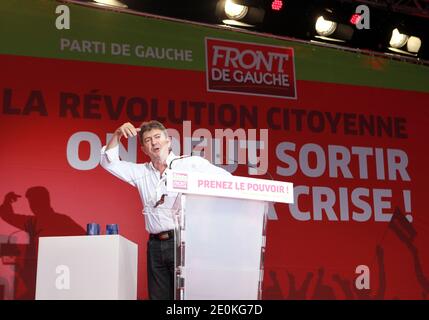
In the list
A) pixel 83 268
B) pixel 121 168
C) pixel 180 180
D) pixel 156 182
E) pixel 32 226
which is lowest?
pixel 83 268

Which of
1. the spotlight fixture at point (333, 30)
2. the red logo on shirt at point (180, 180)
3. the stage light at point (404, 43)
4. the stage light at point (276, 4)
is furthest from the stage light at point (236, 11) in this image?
the red logo on shirt at point (180, 180)

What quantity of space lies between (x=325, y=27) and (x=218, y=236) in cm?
362

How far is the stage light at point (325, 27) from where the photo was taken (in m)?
5.92

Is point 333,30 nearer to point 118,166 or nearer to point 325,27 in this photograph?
point 325,27

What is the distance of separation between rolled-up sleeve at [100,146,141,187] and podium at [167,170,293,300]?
7.05ft

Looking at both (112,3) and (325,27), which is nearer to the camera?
(112,3)

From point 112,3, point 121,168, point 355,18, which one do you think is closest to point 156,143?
point 121,168

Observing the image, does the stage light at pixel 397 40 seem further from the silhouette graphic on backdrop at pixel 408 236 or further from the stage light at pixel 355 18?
the silhouette graphic on backdrop at pixel 408 236

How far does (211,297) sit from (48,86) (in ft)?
9.60

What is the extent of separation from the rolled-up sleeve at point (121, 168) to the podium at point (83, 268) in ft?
6.01

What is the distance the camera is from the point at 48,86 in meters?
5.16

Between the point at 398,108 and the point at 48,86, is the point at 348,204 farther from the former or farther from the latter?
the point at 48,86

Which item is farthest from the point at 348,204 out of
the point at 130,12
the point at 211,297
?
the point at 211,297

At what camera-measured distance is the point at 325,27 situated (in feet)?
19.5
